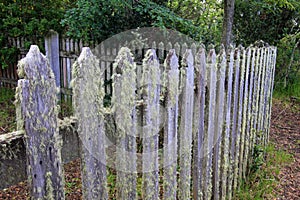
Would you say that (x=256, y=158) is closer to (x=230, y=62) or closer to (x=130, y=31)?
(x=230, y=62)

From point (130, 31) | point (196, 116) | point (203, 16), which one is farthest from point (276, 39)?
point (196, 116)

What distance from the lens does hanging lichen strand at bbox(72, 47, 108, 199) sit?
Result: 1.19 metres

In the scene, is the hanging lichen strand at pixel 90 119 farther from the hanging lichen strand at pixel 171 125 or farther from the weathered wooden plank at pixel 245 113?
the weathered wooden plank at pixel 245 113

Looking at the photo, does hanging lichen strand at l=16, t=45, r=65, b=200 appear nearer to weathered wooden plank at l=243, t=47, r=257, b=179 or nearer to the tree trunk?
weathered wooden plank at l=243, t=47, r=257, b=179

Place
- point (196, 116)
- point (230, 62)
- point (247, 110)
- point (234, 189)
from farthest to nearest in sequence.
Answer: point (247, 110)
point (234, 189)
point (230, 62)
point (196, 116)

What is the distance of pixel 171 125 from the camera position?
174 centimetres

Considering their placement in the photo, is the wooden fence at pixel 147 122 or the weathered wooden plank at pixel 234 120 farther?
the weathered wooden plank at pixel 234 120

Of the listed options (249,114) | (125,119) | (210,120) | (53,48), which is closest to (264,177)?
(249,114)

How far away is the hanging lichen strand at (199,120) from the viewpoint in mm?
1983

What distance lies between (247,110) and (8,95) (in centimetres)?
529

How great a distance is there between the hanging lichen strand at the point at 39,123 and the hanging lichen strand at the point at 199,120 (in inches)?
44.5

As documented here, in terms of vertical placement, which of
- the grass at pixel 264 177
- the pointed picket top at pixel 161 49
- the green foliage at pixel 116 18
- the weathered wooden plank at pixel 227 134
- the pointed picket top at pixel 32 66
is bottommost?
the grass at pixel 264 177

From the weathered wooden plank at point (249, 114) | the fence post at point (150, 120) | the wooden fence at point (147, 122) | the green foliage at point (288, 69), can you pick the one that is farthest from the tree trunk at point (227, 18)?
the green foliage at point (288, 69)

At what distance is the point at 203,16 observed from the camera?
6934mm
